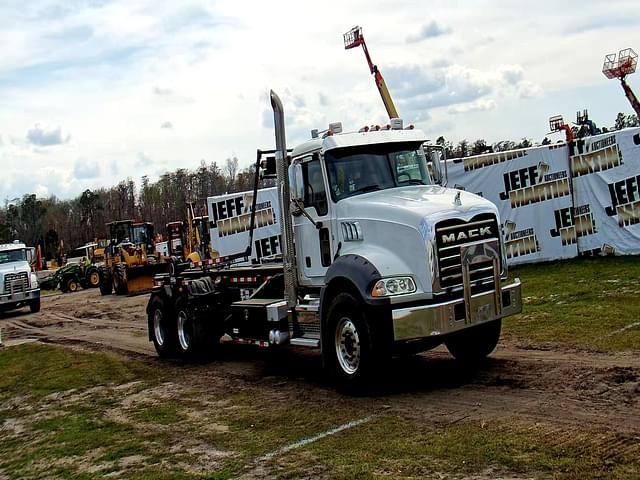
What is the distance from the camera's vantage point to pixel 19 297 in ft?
93.4

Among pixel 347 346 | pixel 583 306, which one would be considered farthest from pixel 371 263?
pixel 583 306

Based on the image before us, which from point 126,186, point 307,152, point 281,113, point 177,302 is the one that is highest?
point 126,186

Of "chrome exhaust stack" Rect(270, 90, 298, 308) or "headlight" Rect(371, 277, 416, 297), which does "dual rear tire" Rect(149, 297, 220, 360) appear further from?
"headlight" Rect(371, 277, 416, 297)

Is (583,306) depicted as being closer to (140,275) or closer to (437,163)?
(437,163)

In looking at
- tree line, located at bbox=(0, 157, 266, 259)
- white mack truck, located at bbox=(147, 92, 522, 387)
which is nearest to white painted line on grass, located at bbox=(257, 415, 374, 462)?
white mack truck, located at bbox=(147, 92, 522, 387)

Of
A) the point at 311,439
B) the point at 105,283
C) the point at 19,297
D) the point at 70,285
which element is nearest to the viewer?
the point at 311,439

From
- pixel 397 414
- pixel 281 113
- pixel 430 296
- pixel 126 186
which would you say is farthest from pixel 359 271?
pixel 126 186

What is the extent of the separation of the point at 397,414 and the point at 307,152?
149 inches

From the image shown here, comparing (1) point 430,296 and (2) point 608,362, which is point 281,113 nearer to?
(1) point 430,296

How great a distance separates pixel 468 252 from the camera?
837cm

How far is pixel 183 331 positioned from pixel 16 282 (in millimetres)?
18198

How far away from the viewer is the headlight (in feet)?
26.5

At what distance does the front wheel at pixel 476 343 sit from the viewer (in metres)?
9.61

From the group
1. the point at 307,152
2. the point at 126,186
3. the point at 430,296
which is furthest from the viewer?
the point at 126,186
